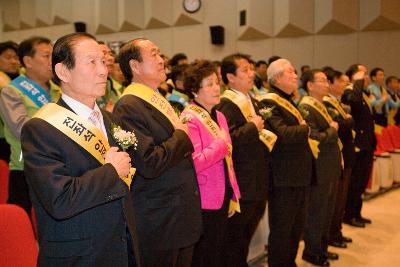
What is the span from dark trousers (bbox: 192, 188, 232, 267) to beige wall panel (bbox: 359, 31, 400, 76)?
6.20 m

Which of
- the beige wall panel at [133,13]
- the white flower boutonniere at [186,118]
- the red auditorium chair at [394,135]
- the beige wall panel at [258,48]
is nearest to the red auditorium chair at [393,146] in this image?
the red auditorium chair at [394,135]

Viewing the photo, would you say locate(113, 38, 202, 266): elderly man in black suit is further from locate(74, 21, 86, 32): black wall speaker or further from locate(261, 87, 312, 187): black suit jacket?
locate(74, 21, 86, 32): black wall speaker

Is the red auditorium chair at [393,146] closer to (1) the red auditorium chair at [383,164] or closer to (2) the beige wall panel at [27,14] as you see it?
(1) the red auditorium chair at [383,164]

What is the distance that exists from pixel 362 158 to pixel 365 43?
3.78 m

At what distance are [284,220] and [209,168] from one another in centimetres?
92

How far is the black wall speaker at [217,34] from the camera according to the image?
29.2 ft

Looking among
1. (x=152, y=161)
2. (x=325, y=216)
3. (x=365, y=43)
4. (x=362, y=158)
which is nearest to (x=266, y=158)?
(x=325, y=216)

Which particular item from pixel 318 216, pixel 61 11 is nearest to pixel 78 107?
pixel 318 216

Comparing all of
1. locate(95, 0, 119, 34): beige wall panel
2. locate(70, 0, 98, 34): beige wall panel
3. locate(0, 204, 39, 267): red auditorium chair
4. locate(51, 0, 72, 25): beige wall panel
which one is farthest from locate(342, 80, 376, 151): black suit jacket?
locate(51, 0, 72, 25): beige wall panel

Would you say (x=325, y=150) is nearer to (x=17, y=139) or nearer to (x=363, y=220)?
(x=363, y=220)

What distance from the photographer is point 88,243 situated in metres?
1.51

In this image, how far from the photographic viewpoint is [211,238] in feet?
8.23

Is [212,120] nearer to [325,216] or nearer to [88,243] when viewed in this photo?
[88,243]

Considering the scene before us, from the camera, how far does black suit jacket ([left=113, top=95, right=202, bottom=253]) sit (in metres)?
2.02
